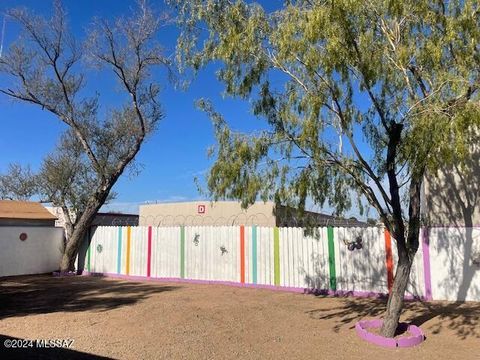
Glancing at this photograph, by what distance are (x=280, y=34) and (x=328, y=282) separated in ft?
25.8

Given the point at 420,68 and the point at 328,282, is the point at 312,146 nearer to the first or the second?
the point at 420,68

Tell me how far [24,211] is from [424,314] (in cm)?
1734

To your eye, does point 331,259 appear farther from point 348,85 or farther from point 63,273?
point 63,273

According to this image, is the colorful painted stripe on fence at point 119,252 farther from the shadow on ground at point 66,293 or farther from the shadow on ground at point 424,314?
the shadow on ground at point 424,314

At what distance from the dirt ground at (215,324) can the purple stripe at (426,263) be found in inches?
24.5

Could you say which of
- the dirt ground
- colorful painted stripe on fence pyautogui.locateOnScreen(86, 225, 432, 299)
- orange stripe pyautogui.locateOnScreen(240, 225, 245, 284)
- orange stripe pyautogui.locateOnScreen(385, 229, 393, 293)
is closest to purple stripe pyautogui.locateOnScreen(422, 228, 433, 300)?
colorful painted stripe on fence pyautogui.locateOnScreen(86, 225, 432, 299)

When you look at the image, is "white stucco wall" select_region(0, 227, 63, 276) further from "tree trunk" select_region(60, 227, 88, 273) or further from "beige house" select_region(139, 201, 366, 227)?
"beige house" select_region(139, 201, 366, 227)

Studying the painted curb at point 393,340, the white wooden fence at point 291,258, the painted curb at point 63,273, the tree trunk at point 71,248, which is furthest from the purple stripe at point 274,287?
the painted curb at point 393,340

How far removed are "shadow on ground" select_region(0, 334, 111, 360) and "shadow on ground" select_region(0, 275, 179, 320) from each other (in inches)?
129

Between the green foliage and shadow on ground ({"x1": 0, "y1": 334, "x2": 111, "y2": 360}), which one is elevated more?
the green foliage

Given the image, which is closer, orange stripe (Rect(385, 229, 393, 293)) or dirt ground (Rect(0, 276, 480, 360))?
dirt ground (Rect(0, 276, 480, 360))

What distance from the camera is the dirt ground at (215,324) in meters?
7.20

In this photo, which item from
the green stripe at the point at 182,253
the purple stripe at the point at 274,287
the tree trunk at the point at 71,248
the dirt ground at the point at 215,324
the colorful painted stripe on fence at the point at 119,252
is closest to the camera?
the dirt ground at the point at 215,324

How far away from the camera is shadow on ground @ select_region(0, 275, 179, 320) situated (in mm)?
10922
